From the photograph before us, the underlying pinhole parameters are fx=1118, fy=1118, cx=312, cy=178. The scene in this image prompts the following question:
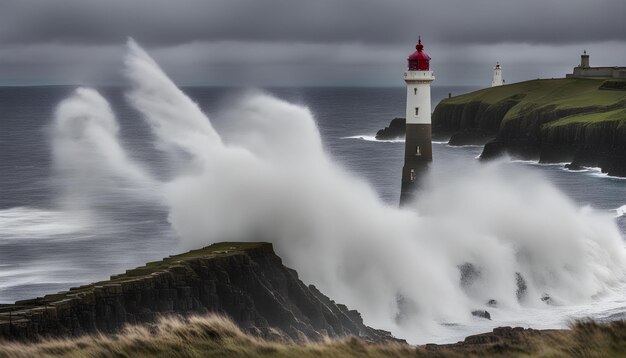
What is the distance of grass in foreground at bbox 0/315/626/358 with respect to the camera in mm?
13523

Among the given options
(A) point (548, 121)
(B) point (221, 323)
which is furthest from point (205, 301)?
(A) point (548, 121)

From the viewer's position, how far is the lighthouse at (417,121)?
45062 mm

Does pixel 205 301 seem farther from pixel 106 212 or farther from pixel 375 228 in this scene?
pixel 106 212

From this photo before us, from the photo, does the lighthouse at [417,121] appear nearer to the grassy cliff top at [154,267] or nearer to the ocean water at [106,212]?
the ocean water at [106,212]

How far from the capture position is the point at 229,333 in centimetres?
1444

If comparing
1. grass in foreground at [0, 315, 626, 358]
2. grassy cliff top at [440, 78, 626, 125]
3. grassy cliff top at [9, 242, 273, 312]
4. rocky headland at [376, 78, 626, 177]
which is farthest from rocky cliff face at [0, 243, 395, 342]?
grassy cliff top at [440, 78, 626, 125]

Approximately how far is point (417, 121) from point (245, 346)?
32.0 meters

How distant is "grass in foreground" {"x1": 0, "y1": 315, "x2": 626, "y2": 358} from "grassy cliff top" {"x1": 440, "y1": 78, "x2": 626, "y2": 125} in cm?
8198

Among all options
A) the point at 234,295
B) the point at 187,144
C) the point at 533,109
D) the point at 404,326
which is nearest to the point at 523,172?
the point at 533,109

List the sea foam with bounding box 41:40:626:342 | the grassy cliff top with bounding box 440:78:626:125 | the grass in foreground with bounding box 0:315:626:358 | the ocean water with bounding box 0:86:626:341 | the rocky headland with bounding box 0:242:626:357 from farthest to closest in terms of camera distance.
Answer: the grassy cliff top with bounding box 440:78:626:125 → the ocean water with bounding box 0:86:626:341 → the sea foam with bounding box 41:40:626:342 → the rocky headland with bounding box 0:242:626:357 → the grass in foreground with bounding box 0:315:626:358

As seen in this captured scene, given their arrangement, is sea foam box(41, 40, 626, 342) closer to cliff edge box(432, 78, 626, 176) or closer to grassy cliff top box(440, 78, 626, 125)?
cliff edge box(432, 78, 626, 176)

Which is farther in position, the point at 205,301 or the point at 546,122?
the point at 546,122

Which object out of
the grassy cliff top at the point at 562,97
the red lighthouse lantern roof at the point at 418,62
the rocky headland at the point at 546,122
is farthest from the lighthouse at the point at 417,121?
the grassy cliff top at the point at 562,97

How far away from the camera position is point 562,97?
119 metres
